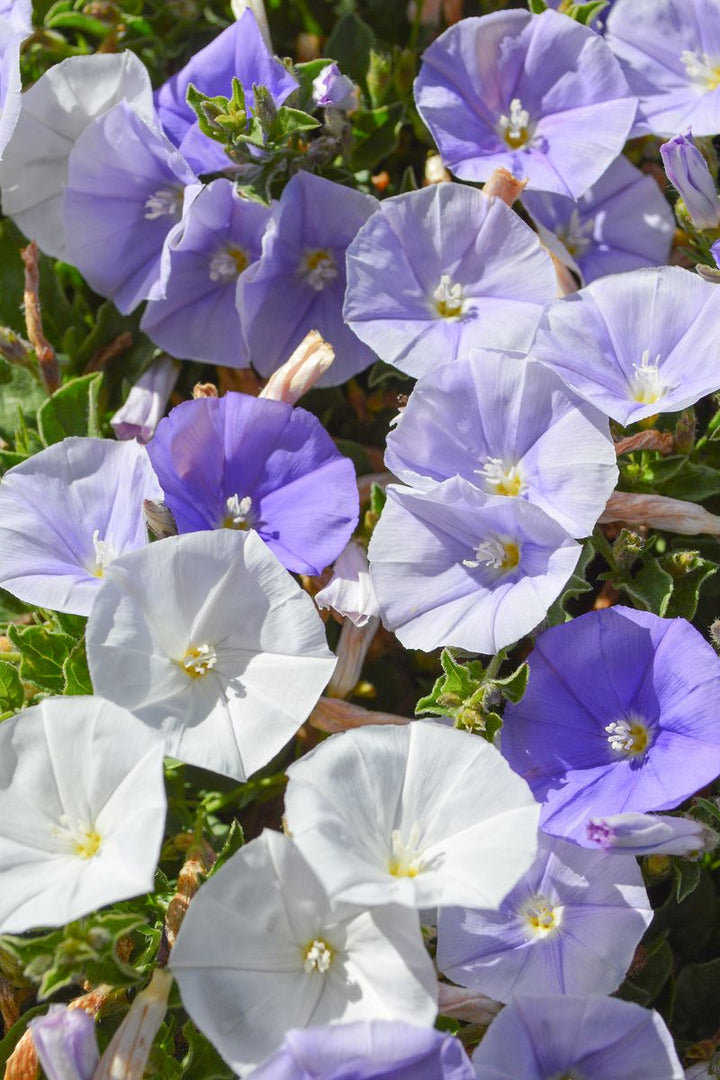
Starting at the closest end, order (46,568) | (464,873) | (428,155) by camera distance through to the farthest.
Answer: (464,873) < (46,568) < (428,155)

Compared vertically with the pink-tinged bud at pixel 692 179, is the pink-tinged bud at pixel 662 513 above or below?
below

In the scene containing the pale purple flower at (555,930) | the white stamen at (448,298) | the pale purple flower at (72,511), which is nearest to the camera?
the pale purple flower at (555,930)

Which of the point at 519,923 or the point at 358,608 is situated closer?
the point at 519,923

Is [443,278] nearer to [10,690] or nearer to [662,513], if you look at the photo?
[662,513]

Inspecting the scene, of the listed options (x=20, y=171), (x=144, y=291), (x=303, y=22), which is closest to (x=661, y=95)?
(x=303, y=22)

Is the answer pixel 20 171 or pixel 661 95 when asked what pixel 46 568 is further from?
pixel 661 95

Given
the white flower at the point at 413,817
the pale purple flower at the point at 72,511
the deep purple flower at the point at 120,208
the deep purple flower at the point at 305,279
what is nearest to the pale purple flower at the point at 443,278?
the deep purple flower at the point at 305,279

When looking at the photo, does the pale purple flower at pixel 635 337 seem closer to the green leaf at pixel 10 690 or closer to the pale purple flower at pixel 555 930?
the pale purple flower at pixel 555 930
